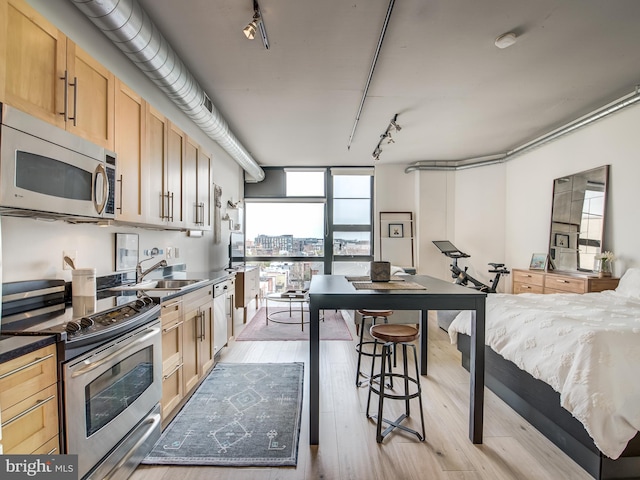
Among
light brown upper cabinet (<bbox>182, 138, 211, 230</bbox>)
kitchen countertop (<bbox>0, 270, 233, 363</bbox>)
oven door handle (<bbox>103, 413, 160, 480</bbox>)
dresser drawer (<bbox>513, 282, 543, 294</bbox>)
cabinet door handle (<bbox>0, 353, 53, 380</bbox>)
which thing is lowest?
oven door handle (<bbox>103, 413, 160, 480</bbox>)

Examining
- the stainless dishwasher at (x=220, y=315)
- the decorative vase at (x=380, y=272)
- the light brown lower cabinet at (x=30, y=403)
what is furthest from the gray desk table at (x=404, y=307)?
the stainless dishwasher at (x=220, y=315)

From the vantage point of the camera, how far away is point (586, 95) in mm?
3279

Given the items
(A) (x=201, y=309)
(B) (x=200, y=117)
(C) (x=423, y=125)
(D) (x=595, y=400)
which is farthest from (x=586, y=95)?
(A) (x=201, y=309)

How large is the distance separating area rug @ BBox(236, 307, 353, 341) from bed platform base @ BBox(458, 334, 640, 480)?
188 cm

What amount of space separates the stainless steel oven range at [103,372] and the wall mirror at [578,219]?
4.65m

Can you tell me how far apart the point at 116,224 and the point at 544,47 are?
3.58 metres

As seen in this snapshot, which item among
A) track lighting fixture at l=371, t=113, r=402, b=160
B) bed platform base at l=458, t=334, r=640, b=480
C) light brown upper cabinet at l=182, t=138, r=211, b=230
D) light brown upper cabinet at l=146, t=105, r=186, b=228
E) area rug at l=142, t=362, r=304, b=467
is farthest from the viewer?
track lighting fixture at l=371, t=113, r=402, b=160

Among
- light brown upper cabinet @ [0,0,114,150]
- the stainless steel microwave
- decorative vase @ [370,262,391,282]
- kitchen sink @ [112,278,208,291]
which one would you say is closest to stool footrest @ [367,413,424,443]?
decorative vase @ [370,262,391,282]

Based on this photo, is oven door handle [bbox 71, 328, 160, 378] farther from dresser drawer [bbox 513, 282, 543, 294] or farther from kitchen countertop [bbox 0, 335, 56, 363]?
dresser drawer [bbox 513, 282, 543, 294]

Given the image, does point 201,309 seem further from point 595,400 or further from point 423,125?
point 423,125

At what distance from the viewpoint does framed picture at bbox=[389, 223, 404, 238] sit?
20.1 feet

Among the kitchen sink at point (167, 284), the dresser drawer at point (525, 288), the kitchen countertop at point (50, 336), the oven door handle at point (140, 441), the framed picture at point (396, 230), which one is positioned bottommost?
the oven door handle at point (140, 441)

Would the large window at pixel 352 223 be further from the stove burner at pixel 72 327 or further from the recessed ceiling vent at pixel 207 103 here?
the stove burner at pixel 72 327

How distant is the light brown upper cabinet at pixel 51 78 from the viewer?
1302 mm
